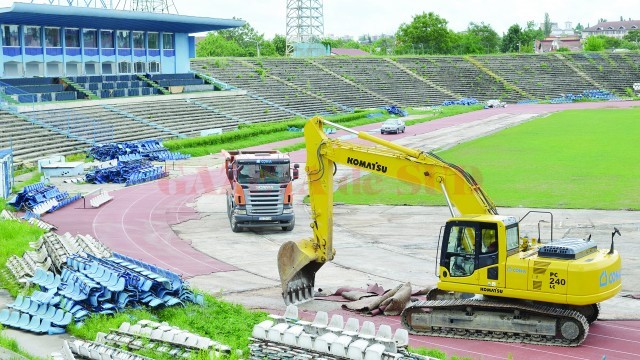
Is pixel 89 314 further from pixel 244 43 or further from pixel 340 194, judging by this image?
pixel 244 43

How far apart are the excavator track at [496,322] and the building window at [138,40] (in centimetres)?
6269

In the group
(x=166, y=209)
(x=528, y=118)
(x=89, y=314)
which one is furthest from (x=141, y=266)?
(x=528, y=118)

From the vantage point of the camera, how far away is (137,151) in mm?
54562

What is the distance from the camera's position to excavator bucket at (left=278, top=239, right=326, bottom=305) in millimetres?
22719

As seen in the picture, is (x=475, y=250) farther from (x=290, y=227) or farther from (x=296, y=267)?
(x=290, y=227)

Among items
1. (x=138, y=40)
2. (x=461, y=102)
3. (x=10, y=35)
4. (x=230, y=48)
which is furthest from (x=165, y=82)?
(x=230, y=48)

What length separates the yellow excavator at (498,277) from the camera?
1869 cm

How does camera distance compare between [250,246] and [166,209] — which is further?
[166,209]

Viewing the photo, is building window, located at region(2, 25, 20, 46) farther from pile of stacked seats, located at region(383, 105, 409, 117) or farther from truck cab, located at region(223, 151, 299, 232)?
truck cab, located at region(223, 151, 299, 232)

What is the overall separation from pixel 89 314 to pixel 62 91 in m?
49.2

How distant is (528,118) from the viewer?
83438 millimetres

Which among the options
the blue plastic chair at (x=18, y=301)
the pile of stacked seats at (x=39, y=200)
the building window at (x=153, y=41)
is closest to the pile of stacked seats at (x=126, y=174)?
the pile of stacked seats at (x=39, y=200)

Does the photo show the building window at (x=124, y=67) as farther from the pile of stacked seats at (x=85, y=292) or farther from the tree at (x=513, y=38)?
the tree at (x=513, y=38)

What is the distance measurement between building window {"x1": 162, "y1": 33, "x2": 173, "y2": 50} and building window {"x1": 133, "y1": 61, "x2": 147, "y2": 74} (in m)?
3.36
